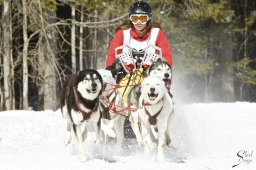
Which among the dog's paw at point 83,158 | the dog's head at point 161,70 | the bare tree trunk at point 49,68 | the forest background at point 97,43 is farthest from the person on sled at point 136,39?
the bare tree trunk at point 49,68

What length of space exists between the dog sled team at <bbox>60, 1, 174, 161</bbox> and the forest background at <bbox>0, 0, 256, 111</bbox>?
7530 mm

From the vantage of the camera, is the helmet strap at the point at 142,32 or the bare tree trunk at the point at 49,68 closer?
the helmet strap at the point at 142,32

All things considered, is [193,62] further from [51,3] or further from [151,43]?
[151,43]

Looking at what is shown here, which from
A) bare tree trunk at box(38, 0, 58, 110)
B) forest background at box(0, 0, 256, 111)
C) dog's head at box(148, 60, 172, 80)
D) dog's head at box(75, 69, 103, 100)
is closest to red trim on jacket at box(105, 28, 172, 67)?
dog's head at box(148, 60, 172, 80)

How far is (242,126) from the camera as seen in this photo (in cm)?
1188

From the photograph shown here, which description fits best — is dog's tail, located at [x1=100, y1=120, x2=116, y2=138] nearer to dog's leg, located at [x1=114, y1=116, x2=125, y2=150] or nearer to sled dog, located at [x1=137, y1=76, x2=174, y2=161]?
dog's leg, located at [x1=114, y1=116, x2=125, y2=150]

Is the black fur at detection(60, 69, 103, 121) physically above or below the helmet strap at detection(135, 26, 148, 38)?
below

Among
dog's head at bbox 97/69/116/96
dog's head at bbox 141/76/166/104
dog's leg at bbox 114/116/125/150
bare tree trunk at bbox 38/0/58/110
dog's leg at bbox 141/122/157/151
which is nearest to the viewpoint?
dog's head at bbox 141/76/166/104

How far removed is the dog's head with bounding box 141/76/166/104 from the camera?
670 cm

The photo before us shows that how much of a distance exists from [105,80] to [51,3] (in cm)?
911

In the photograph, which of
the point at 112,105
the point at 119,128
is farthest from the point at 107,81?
the point at 119,128

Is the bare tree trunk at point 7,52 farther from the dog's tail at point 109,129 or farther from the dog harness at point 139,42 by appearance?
the dog's tail at point 109,129

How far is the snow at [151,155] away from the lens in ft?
22.1

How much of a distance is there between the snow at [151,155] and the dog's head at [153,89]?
0.78 m
